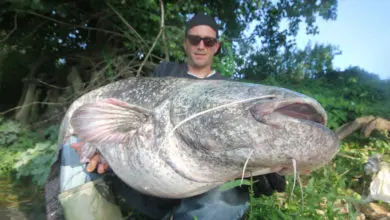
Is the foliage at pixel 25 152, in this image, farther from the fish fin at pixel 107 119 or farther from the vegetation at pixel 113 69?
the fish fin at pixel 107 119

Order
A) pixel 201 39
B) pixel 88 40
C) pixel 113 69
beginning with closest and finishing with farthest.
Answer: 1. pixel 201 39
2. pixel 113 69
3. pixel 88 40

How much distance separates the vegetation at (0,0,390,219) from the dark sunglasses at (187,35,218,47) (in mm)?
1636

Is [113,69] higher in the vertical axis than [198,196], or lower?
higher

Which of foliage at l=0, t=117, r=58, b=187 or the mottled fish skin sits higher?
the mottled fish skin

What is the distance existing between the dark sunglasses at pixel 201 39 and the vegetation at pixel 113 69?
5.37ft

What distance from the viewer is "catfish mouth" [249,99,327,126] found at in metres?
1.17

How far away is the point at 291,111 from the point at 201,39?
174cm

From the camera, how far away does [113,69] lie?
21.4ft

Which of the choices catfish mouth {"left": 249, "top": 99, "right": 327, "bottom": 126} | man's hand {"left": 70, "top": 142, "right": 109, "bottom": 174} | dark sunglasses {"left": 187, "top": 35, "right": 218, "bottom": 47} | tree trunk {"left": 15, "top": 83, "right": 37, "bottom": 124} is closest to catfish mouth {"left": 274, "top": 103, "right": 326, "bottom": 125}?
catfish mouth {"left": 249, "top": 99, "right": 327, "bottom": 126}

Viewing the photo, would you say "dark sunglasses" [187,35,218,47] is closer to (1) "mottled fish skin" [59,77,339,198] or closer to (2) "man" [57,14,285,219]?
(2) "man" [57,14,285,219]

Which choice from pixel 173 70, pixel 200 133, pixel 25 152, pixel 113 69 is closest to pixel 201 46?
pixel 173 70

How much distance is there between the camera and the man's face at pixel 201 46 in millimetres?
2736

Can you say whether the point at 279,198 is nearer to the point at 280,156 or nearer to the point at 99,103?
the point at 280,156

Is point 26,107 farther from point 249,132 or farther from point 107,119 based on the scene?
point 249,132
